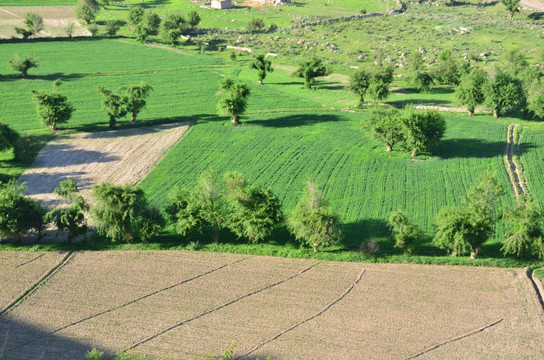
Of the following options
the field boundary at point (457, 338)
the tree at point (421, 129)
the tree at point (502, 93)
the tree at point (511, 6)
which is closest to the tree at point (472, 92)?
the tree at point (502, 93)

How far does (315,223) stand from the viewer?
5856 cm

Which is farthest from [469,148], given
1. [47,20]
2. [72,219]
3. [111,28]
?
[47,20]

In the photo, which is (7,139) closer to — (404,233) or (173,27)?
(404,233)

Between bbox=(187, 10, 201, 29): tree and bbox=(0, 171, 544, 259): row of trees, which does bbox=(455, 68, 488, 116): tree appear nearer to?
bbox=(0, 171, 544, 259): row of trees

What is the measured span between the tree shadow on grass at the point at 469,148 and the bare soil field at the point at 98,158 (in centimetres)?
4430

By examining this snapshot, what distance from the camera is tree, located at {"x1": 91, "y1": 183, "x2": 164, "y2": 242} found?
60.8 m

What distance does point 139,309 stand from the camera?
51.7 meters

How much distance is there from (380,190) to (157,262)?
32.3 metres

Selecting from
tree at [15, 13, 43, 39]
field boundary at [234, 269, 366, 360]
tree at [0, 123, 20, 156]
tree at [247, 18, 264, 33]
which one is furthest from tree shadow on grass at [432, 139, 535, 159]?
tree at [15, 13, 43, 39]

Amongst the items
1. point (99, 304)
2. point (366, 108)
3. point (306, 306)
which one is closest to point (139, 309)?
point (99, 304)

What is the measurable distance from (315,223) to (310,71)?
65422 mm

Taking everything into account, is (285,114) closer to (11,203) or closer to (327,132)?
(327,132)

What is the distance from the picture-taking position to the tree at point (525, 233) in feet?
188

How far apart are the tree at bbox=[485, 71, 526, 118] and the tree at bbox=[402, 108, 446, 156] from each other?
22.6m
